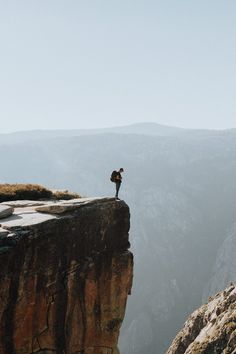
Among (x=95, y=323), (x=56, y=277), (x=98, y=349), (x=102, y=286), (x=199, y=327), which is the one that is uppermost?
(x=56, y=277)

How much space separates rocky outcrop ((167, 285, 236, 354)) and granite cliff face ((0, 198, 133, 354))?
40046 millimetres

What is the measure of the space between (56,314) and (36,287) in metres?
2.48

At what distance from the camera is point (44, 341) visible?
24.0 metres

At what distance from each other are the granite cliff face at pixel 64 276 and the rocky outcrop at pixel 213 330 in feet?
131

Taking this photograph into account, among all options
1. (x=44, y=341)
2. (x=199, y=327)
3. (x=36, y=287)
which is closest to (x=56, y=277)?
(x=36, y=287)

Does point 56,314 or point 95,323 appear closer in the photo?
point 56,314

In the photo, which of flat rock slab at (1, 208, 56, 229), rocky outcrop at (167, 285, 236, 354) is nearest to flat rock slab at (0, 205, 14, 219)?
flat rock slab at (1, 208, 56, 229)

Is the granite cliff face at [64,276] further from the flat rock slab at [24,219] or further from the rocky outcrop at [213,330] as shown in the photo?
the rocky outcrop at [213,330]

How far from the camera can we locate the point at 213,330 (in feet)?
240

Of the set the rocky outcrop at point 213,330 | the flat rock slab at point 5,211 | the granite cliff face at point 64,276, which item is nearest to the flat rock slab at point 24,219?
the granite cliff face at point 64,276

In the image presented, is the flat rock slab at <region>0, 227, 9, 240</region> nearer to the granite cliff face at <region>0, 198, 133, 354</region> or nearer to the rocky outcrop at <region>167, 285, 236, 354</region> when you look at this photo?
the granite cliff face at <region>0, 198, 133, 354</region>

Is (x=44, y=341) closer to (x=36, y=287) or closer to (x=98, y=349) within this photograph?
(x=36, y=287)

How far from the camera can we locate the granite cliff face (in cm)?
2217

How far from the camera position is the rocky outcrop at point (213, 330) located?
67312 millimetres
